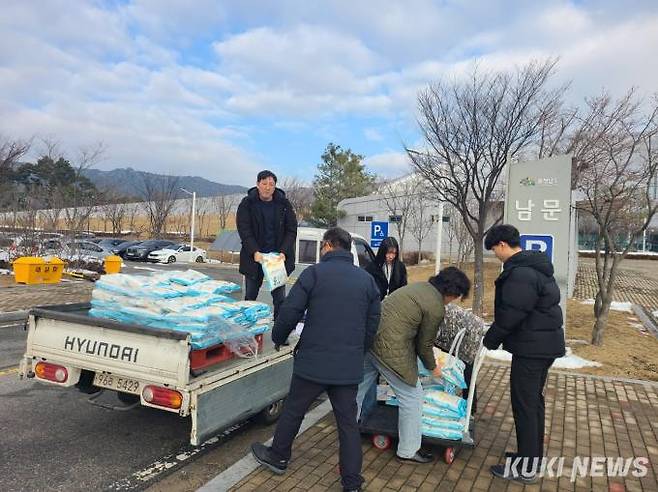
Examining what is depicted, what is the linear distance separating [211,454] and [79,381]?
1189 millimetres

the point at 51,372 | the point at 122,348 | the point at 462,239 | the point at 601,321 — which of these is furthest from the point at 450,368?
the point at 462,239

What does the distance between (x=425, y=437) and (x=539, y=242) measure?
3.91m

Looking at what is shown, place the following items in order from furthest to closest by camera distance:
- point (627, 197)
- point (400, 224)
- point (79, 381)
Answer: point (400, 224), point (627, 197), point (79, 381)

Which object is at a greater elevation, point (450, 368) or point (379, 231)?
point (379, 231)

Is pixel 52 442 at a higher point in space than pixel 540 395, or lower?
lower

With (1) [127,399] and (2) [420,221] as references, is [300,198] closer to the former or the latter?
(2) [420,221]

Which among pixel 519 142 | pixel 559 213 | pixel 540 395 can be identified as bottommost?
pixel 540 395

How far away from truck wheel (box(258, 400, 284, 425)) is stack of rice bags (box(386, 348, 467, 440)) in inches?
55.3

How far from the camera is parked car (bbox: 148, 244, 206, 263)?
100 feet

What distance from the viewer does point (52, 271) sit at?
1562 centimetres

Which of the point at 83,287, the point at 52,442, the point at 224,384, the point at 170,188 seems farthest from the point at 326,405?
the point at 170,188

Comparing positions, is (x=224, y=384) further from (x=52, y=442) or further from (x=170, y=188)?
(x=170, y=188)

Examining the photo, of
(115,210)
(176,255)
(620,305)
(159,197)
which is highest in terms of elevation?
(159,197)

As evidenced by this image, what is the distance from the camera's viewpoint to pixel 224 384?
12.0ft
